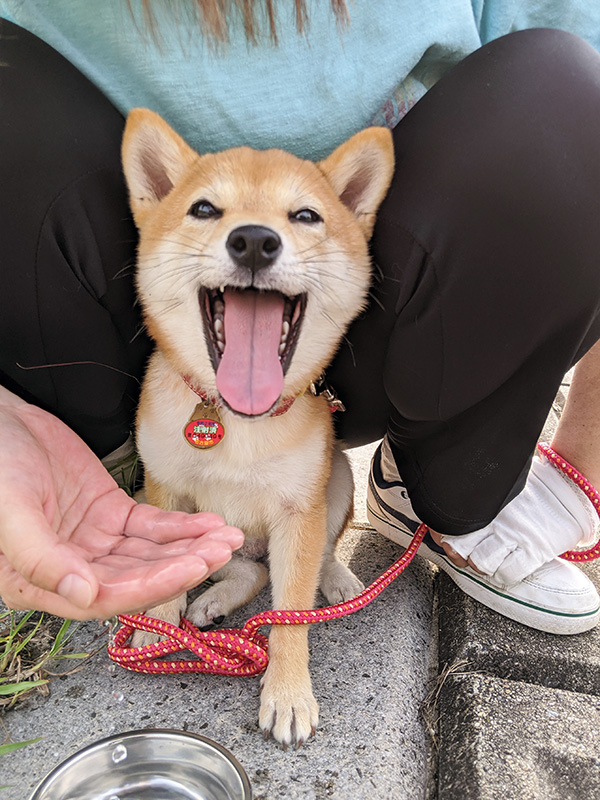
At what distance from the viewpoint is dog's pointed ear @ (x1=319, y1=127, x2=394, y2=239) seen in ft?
4.41

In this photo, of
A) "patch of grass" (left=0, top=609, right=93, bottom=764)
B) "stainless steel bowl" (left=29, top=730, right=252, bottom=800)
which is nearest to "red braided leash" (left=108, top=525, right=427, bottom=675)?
"patch of grass" (left=0, top=609, right=93, bottom=764)

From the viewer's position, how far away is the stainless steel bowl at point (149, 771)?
1041 mm

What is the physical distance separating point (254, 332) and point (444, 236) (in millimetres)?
433

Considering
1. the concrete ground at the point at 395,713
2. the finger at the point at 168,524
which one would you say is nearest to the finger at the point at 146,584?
the finger at the point at 168,524

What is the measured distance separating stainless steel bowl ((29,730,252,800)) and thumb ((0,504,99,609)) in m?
0.33

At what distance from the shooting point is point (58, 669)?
1.42 meters

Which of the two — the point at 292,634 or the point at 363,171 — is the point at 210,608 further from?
the point at 363,171

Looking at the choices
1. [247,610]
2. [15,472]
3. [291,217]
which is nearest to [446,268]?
[291,217]

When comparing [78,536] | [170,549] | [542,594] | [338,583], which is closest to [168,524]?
[170,549]

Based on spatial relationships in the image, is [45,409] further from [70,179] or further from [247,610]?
[247,610]

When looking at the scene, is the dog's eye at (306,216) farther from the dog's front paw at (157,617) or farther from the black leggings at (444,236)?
the dog's front paw at (157,617)

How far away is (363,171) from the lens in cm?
143

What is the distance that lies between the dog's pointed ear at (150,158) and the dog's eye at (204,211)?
3.9 inches

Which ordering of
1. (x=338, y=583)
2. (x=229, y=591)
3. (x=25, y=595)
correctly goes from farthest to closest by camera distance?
(x=338, y=583) < (x=229, y=591) < (x=25, y=595)
